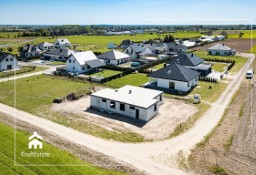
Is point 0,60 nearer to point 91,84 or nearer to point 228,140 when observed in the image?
point 91,84

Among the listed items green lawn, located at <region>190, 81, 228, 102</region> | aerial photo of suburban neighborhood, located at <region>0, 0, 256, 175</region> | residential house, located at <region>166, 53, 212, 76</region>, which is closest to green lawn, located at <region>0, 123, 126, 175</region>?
aerial photo of suburban neighborhood, located at <region>0, 0, 256, 175</region>

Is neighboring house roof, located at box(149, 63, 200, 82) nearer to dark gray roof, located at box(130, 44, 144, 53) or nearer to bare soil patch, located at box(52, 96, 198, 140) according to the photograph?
bare soil patch, located at box(52, 96, 198, 140)

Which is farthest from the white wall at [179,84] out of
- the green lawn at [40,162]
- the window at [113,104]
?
the green lawn at [40,162]

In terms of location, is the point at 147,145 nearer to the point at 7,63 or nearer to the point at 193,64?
the point at 193,64

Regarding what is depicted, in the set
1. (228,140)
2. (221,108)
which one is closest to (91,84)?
(221,108)

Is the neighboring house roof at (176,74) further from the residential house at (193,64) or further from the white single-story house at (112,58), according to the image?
the white single-story house at (112,58)

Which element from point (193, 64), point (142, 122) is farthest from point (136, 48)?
point (142, 122)
